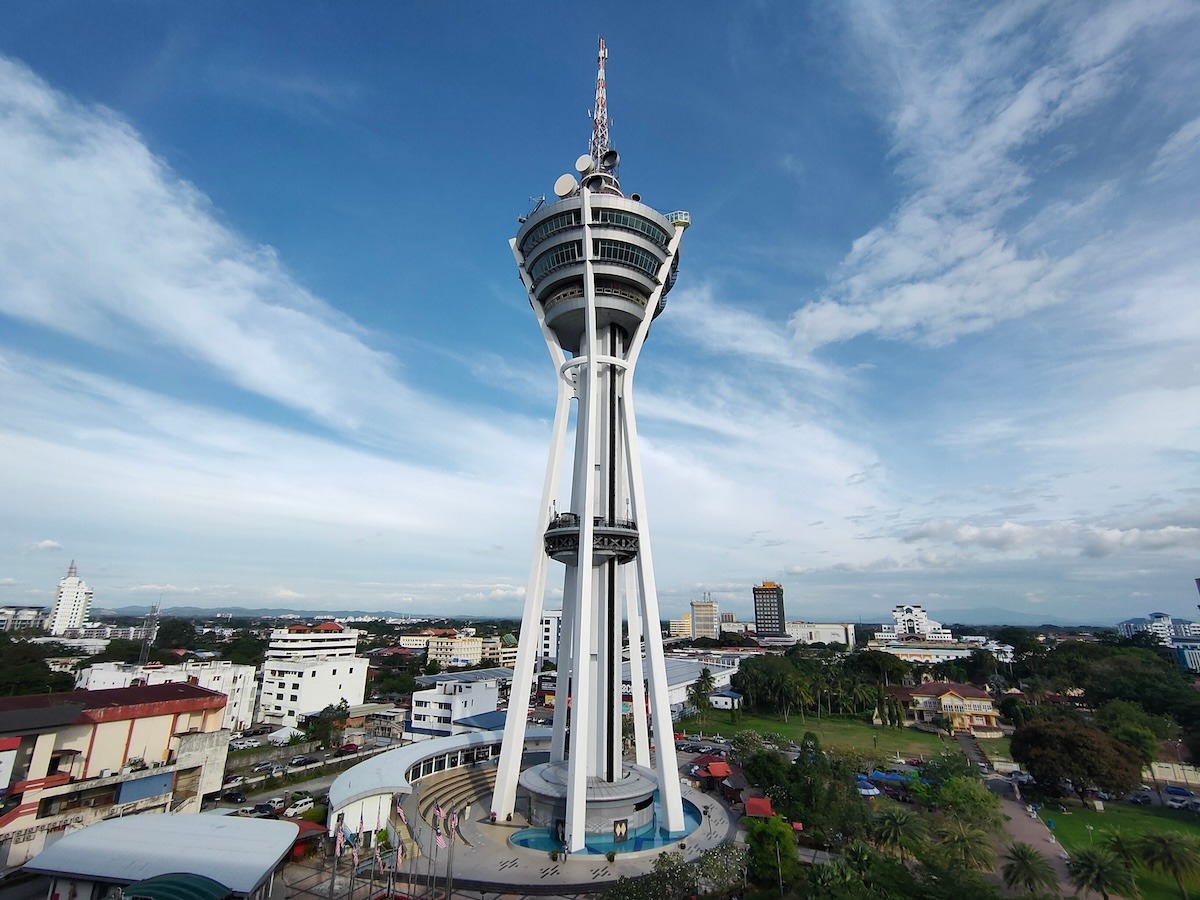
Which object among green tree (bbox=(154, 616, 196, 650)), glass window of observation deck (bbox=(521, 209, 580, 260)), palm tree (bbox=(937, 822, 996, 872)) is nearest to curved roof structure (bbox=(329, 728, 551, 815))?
palm tree (bbox=(937, 822, 996, 872))

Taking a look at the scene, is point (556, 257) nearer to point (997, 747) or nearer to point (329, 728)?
point (329, 728)

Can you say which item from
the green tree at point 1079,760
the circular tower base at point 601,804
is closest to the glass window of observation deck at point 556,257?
the circular tower base at point 601,804

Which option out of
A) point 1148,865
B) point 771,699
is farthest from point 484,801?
point 771,699

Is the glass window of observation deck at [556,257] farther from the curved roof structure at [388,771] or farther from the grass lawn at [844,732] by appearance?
the grass lawn at [844,732]

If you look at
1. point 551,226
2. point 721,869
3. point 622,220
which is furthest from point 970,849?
point 551,226

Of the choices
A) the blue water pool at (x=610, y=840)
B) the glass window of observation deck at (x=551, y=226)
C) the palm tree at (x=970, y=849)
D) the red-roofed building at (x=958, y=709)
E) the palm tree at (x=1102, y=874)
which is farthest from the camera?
the red-roofed building at (x=958, y=709)

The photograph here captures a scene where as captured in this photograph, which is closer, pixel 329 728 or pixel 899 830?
pixel 899 830
